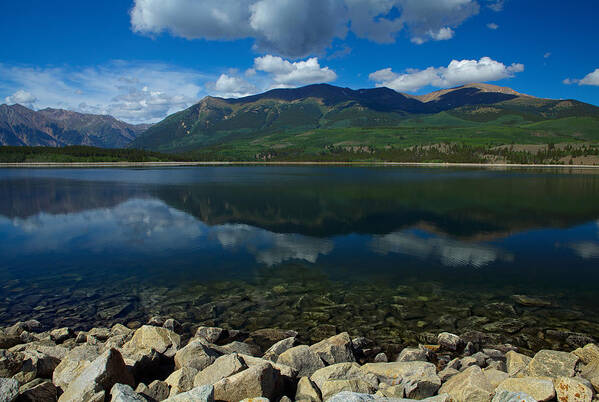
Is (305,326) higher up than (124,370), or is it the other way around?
(124,370)

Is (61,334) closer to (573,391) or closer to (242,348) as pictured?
(242,348)

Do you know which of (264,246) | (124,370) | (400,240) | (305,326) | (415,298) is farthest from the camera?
(400,240)

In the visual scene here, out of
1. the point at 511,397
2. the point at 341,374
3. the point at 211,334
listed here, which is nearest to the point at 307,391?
the point at 341,374

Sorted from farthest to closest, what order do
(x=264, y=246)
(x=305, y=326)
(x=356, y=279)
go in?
(x=264, y=246)
(x=356, y=279)
(x=305, y=326)

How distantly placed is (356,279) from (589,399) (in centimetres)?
1414

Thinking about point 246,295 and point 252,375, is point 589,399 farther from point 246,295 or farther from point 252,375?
point 246,295

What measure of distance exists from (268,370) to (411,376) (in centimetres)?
419

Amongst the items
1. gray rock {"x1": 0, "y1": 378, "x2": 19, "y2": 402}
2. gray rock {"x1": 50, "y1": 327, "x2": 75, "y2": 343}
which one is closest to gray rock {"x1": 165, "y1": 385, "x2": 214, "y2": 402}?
gray rock {"x1": 0, "y1": 378, "x2": 19, "y2": 402}

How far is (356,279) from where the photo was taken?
21.7 meters

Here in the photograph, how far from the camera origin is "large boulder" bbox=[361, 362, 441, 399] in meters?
9.41

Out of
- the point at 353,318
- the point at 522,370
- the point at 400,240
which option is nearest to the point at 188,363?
the point at 353,318

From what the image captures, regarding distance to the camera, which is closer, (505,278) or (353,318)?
(353,318)

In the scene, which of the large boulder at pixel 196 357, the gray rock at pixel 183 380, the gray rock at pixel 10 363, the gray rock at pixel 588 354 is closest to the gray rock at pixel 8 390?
the gray rock at pixel 10 363

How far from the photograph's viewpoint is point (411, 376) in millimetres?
10203
